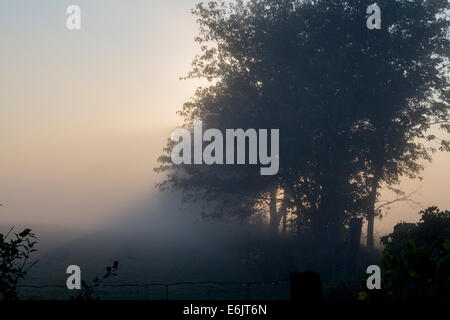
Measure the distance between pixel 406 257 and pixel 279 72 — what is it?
22.8 meters

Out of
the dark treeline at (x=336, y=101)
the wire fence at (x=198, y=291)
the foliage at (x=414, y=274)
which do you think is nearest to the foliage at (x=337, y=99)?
the dark treeline at (x=336, y=101)

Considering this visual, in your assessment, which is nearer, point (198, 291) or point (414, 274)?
point (414, 274)

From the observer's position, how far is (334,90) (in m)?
28.8

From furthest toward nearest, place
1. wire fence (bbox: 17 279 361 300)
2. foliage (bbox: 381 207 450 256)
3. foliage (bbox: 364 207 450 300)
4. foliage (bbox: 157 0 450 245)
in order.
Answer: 1. foliage (bbox: 157 0 450 245)
2. wire fence (bbox: 17 279 361 300)
3. foliage (bbox: 381 207 450 256)
4. foliage (bbox: 364 207 450 300)

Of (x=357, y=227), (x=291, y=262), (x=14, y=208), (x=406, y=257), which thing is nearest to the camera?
(x=406, y=257)

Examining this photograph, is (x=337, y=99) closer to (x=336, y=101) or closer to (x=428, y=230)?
(x=336, y=101)

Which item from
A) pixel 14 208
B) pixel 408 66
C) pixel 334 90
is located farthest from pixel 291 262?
pixel 14 208

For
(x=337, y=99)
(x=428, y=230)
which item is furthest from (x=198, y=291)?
(x=337, y=99)

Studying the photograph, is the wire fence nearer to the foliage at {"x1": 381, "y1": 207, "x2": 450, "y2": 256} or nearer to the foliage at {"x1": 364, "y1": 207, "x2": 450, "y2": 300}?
the foliage at {"x1": 381, "y1": 207, "x2": 450, "y2": 256}

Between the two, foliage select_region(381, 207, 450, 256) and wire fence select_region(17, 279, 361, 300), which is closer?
foliage select_region(381, 207, 450, 256)

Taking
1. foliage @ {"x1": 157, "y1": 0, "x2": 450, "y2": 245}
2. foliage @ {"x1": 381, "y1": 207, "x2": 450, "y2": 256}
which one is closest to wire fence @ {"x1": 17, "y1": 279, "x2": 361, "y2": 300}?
foliage @ {"x1": 381, "y1": 207, "x2": 450, "y2": 256}
